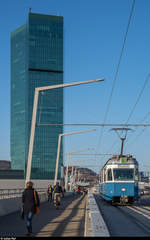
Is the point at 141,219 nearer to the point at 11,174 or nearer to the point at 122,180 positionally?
the point at 122,180

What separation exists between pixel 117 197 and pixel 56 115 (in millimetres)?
160324

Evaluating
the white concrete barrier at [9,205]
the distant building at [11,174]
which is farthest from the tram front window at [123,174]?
the distant building at [11,174]

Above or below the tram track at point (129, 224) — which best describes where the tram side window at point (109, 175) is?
above

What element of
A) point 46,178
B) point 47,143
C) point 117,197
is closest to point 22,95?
point 47,143

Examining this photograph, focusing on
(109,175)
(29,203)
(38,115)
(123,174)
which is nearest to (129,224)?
(29,203)

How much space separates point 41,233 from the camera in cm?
1267

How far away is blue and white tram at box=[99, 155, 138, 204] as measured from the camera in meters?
30.2

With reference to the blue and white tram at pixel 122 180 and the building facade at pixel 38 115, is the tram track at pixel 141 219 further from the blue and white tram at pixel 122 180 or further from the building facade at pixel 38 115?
the building facade at pixel 38 115

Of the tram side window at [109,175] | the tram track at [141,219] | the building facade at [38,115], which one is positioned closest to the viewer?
the tram track at [141,219]

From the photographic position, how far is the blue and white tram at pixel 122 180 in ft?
99.2

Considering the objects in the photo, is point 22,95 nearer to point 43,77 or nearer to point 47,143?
point 43,77

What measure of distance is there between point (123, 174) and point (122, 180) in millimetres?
478

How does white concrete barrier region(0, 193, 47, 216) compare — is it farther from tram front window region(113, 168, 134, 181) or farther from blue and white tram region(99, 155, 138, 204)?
tram front window region(113, 168, 134, 181)

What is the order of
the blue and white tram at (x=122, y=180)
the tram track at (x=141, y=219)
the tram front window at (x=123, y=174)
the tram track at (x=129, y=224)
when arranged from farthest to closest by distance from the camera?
the tram front window at (x=123, y=174)
the blue and white tram at (x=122, y=180)
the tram track at (x=141, y=219)
the tram track at (x=129, y=224)
